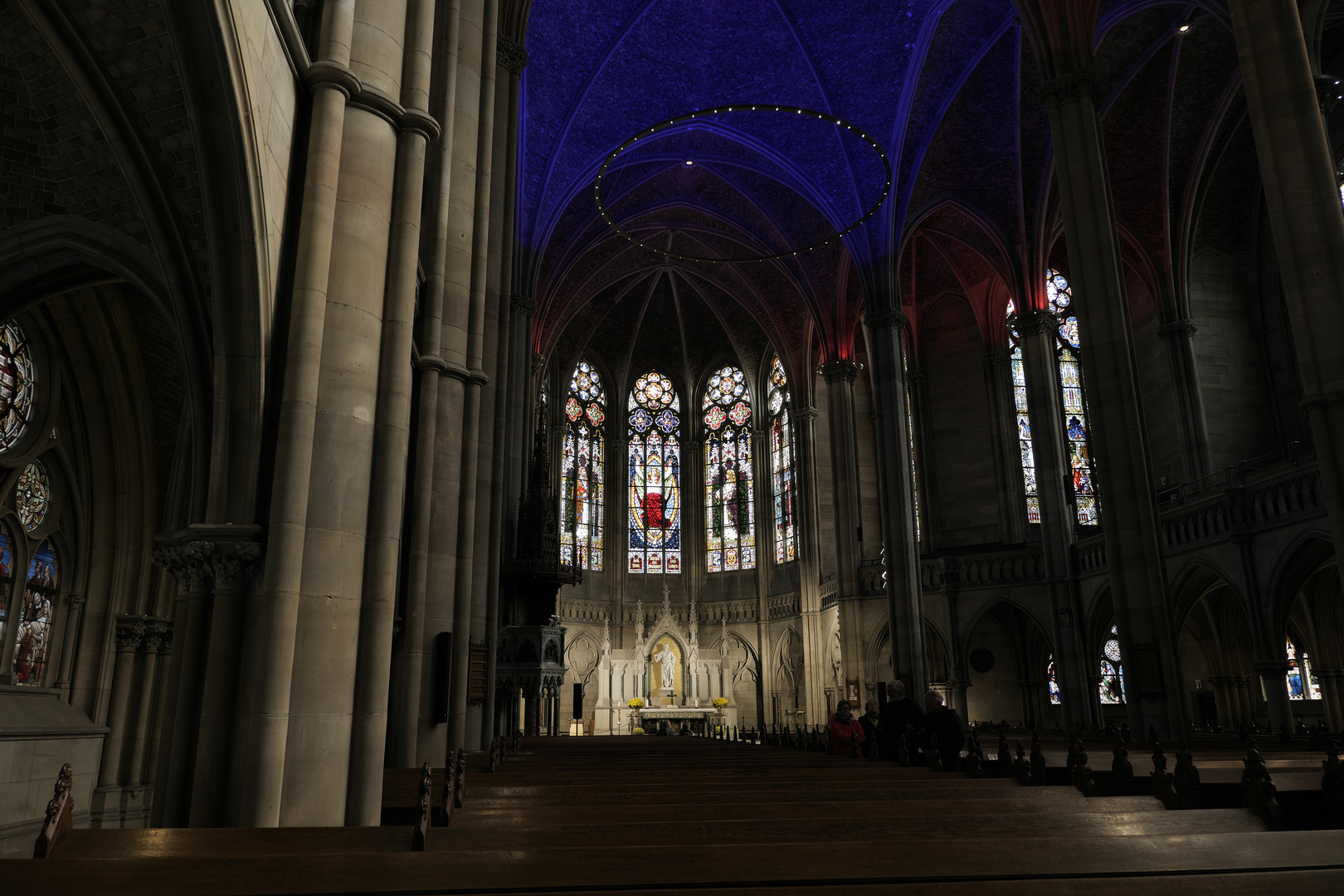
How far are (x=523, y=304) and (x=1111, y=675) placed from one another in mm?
17665

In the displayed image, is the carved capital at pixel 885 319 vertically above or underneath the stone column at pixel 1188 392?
above

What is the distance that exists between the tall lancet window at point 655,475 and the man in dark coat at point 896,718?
81.0 ft

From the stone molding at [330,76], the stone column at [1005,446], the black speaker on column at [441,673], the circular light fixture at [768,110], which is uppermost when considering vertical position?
the circular light fixture at [768,110]

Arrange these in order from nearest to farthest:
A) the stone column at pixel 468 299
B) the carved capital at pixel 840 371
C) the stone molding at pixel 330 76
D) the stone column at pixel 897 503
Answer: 1. the stone molding at pixel 330 76
2. the stone column at pixel 468 299
3. the stone column at pixel 897 503
4. the carved capital at pixel 840 371

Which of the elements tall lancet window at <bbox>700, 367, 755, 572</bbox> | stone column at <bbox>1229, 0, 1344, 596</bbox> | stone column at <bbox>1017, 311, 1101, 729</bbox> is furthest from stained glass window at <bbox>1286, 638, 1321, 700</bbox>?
tall lancet window at <bbox>700, 367, 755, 572</bbox>

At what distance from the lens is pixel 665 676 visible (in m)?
30.9

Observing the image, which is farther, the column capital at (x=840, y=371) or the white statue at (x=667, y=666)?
the white statue at (x=667, y=666)

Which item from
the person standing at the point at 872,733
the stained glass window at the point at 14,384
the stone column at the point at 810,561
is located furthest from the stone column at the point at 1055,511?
the stained glass window at the point at 14,384

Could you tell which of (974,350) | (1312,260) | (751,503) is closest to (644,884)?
(1312,260)

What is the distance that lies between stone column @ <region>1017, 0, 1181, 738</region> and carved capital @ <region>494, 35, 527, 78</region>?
859 centimetres

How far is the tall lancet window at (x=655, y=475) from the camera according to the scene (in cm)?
3381

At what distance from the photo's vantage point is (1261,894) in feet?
9.61

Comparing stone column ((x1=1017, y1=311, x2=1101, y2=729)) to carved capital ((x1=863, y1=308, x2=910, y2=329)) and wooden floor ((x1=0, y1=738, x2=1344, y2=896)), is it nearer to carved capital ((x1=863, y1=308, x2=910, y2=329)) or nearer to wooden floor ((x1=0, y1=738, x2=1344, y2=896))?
carved capital ((x1=863, y1=308, x2=910, y2=329))

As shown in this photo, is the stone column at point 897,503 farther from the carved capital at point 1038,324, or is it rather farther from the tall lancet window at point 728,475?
the tall lancet window at point 728,475
